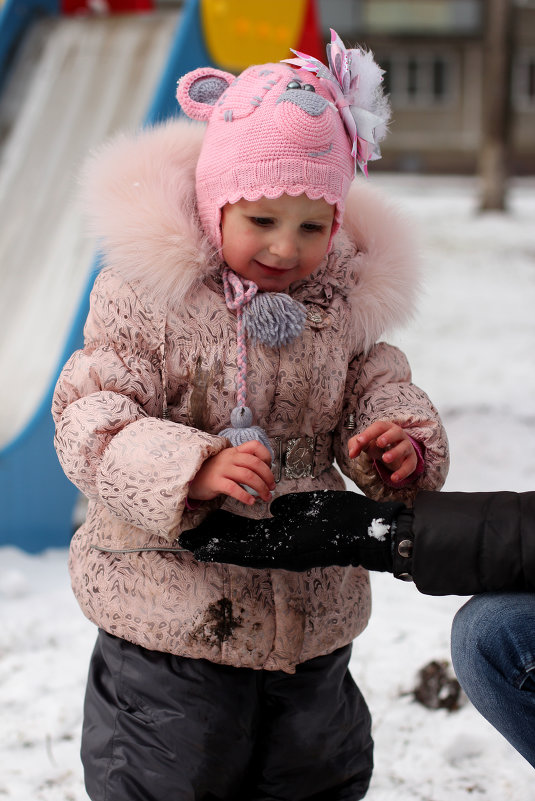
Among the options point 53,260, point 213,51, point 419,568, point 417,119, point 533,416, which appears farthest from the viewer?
point 417,119

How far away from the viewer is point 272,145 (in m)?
1.54

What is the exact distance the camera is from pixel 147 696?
5.22 feet

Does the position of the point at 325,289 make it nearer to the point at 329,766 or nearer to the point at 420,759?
the point at 329,766

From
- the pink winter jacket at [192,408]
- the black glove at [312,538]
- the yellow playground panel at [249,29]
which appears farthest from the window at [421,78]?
the black glove at [312,538]

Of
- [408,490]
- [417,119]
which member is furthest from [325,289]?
[417,119]

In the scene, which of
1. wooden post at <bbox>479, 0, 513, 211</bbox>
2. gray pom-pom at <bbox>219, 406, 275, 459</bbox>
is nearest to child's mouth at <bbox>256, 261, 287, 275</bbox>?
gray pom-pom at <bbox>219, 406, 275, 459</bbox>

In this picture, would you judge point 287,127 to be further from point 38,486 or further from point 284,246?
point 38,486

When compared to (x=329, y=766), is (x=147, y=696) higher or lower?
higher

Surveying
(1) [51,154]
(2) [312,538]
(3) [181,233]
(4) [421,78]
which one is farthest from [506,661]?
(4) [421,78]

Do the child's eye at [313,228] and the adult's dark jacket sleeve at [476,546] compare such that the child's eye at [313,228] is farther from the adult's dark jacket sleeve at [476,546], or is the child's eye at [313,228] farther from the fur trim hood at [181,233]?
the adult's dark jacket sleeve at [476,546]

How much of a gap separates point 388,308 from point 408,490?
36cm

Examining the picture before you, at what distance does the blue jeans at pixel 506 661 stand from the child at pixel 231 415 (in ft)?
0.92

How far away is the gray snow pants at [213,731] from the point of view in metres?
1.57

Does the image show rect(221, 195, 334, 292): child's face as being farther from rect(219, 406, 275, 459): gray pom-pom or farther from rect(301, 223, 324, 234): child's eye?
rect(219, 406, 275, 459): gray pom-pom
